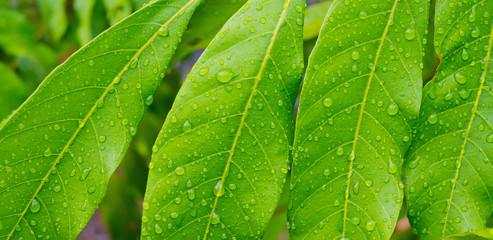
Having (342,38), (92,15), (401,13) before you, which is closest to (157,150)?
(342,38)

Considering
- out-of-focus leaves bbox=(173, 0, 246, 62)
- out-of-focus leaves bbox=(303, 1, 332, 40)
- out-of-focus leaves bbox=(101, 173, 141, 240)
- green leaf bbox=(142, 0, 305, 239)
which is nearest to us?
green leaf bbox=(142, 0, 305, 239)

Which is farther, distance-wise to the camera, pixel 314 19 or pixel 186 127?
pixel 314 19

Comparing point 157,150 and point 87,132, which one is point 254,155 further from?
point 87,132

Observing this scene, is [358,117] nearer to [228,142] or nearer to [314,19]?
[228,142]

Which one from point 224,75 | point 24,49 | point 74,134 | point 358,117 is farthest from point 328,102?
point 24,49

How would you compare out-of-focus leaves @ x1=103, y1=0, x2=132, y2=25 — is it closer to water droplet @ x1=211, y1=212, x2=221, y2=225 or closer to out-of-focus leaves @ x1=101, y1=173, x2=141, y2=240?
out-of-focus leaves @ x1=101, y1=173, x2=141, y2=240

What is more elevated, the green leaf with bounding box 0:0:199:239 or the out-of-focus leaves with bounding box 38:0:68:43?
the out-of-focus leaves with bounding box 38:0:68:43

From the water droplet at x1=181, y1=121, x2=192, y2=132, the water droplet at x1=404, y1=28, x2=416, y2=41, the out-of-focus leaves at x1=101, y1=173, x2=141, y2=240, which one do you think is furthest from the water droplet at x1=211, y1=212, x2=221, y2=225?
the out-of-focus leaves at x1=101, y1=173, x2=141, y2=240
